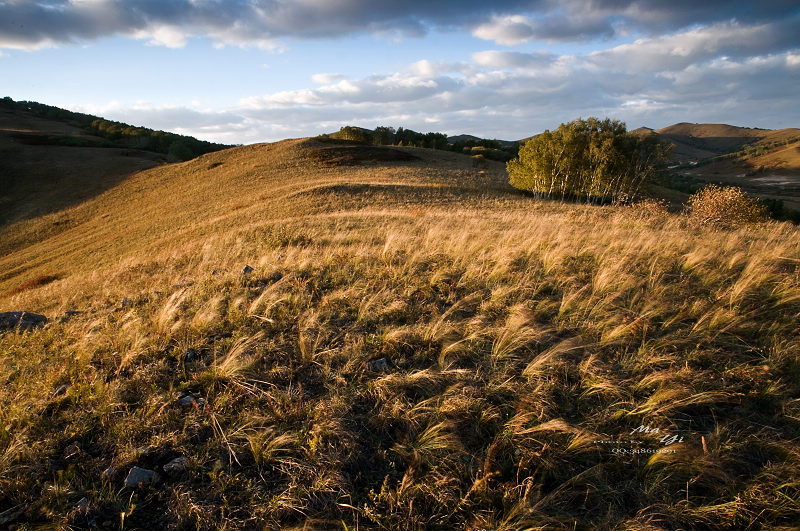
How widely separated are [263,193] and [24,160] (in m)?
45.8

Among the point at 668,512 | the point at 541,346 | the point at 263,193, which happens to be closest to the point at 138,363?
the point at 541,346

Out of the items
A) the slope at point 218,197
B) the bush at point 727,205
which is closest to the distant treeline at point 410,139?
the slope at point 218,197

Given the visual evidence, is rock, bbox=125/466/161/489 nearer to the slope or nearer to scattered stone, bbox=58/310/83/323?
scattered stone, bbox=58/310/83/323

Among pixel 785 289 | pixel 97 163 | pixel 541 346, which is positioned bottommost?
pixel 541 346

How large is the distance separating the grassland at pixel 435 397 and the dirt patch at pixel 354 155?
130 ft

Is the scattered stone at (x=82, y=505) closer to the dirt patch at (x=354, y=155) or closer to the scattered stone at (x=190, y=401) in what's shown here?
the scattered stone at (x=190, y=401)

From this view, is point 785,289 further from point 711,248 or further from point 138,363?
point 138,363

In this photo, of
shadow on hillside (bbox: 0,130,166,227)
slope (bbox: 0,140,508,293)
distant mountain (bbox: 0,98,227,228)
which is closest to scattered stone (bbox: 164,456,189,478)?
slope (bbox: 0,140,508,293)

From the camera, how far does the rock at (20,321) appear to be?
614 centimetres

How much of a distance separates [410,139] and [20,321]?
252 feet

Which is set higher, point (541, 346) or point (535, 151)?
point (535, 151)

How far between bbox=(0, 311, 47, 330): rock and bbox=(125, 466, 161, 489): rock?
5459 mm

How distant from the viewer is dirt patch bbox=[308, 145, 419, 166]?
43438 millimetres

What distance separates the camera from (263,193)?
2967cm
